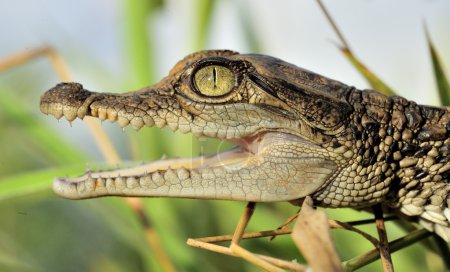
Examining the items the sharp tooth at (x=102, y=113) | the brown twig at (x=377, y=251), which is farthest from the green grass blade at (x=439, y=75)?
the sharp tooth at (x=102, y=113)

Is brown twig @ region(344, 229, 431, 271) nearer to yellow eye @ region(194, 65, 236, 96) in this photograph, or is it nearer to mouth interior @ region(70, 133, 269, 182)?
mouth interior @ region(70, 133, 269, 182)

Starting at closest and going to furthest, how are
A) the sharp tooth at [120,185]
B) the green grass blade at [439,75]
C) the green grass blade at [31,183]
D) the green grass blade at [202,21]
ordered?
the sharp tooth at [120,185] < the green grass blade at [439,75] < the green grass blade at [31,183] < the green grass blade at [202,21]

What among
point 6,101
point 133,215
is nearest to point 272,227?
point 133,215

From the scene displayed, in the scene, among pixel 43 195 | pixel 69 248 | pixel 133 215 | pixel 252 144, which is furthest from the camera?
pixel 69 248

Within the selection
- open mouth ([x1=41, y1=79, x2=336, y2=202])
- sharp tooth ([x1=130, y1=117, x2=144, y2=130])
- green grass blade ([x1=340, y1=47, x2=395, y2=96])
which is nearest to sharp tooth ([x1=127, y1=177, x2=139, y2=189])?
open mouth ([x1=41, y1=79, x2=336, y2=202])

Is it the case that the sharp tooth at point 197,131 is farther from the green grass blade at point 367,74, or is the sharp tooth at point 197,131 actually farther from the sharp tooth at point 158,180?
the green grass blade at point 367,74

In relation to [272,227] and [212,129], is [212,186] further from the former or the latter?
[272,227]

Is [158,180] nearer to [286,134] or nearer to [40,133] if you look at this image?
[286,134]
